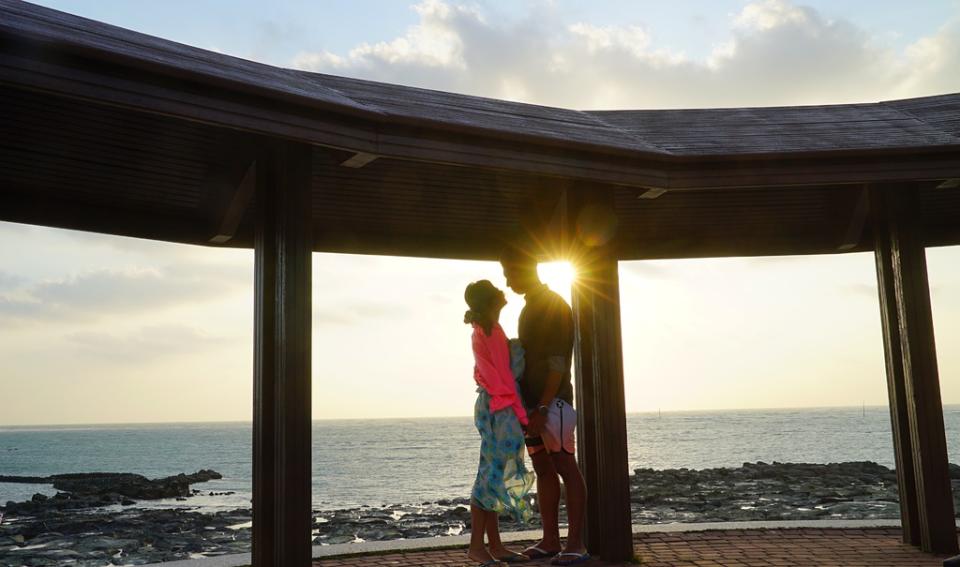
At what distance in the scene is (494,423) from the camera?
527 centimetres

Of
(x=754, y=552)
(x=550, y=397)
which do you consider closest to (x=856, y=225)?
(x=754, y=552)

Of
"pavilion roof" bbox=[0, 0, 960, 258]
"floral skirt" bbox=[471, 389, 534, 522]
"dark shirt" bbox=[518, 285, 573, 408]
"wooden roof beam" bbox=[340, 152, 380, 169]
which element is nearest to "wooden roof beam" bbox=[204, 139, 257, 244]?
"pavilion roof" bbox=[0, 0, 960, 258]

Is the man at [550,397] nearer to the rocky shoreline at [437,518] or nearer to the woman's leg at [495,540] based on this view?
the woman's leg at [495,540]

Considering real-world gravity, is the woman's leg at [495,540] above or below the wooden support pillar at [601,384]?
below

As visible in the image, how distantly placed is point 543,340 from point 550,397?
0.37 m

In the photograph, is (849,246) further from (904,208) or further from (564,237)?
A: (564,237)

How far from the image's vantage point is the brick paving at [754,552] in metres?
5.59

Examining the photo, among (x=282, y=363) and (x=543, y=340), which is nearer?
(x=282, y=363)

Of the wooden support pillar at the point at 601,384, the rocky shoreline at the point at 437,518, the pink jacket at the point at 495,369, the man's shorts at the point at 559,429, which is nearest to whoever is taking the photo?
the pink jacket at the point at 495,369

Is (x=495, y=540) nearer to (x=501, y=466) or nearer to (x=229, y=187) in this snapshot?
(x=501, y=466)

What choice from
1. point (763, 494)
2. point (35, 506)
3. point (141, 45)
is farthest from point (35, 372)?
point (141, 45)

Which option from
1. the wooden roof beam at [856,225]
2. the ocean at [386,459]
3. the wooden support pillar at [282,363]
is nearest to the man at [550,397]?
the wooden support pillar at [282,363]

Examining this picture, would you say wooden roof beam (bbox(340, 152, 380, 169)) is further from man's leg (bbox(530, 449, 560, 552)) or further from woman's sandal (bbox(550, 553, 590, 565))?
woman's sandal (bbox(550, 553, 590, 565))

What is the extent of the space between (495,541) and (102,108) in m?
3.67
